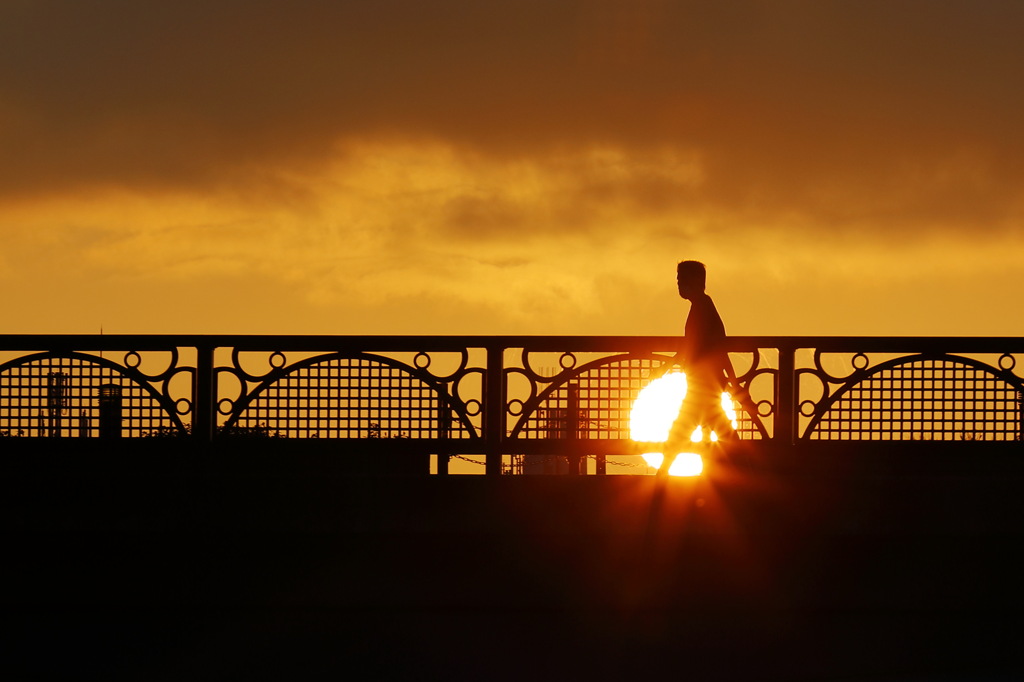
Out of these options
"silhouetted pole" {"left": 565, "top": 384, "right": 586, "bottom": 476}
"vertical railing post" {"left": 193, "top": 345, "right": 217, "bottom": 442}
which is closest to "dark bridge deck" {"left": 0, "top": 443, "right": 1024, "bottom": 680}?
"vertical railing post" {"left": 193, "top": 345, "right": 217, "bottom": 442}

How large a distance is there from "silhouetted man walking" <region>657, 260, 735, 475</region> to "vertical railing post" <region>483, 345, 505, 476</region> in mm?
1905

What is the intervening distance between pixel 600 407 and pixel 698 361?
1.97m

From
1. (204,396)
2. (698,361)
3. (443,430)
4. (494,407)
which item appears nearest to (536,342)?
(494,407)

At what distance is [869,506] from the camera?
11852 mm

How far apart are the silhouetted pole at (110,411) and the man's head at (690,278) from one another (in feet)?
14.9

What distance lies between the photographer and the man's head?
11.3 metres

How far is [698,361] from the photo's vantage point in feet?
37.3

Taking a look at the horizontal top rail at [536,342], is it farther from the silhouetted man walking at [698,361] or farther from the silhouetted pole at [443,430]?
the silhouetted man walking at [698,361]

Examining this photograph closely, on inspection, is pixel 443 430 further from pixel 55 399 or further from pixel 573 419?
pixel 55 399

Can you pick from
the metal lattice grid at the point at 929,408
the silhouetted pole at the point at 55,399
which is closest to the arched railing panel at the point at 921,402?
the metal lattice grid at the point at 929,408

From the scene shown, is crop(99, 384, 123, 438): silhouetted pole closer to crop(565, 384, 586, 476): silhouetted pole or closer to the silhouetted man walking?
crop(565, 384, 586, 476): silhouetted pole

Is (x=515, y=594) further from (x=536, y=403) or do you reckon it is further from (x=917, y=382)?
(x=917, y=382)

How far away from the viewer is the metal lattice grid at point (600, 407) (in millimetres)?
13156

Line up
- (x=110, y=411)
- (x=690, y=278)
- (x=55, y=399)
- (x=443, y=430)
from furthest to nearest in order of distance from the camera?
(x=55, y=399) < (x=110, y=411) < (x=443, y=430) < (x=690, y=278)
